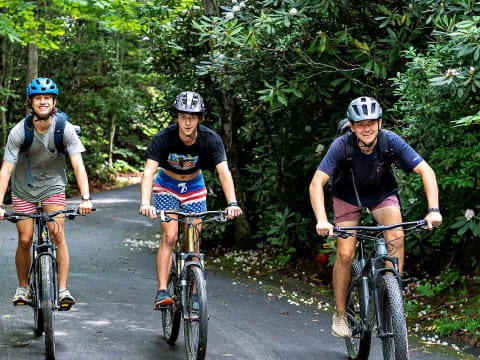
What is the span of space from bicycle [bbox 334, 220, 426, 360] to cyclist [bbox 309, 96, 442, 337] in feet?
0.35

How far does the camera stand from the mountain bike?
5777mm

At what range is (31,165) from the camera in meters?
6.80

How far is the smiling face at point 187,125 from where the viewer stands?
256 inches

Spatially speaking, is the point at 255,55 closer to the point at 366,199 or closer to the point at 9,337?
the point at 366,199

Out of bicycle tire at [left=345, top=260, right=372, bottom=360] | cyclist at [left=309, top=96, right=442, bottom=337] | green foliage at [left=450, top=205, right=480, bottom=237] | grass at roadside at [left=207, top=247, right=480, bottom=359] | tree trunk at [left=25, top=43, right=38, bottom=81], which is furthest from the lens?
tree trunk at [left=25, top=43, right=38, bottom=81]

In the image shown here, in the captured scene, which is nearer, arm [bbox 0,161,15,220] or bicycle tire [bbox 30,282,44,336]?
arm [bbox 0,161,15,220]

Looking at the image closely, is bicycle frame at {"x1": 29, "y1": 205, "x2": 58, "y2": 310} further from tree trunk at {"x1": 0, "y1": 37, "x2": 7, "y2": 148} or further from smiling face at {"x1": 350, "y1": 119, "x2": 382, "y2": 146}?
tree trunk at {"x1": 0, "y1": 37, "x2": 7, "y2": 148}

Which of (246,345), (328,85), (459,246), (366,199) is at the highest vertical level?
(328,85)

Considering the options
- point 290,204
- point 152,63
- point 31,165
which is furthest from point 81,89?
point 31,165

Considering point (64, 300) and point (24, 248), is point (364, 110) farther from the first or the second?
point (24, 248)

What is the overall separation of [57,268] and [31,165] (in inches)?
39.9

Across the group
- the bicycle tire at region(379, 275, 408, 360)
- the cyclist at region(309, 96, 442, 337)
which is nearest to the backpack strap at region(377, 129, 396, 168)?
the cyclist at region(309, 96, 442, 337)

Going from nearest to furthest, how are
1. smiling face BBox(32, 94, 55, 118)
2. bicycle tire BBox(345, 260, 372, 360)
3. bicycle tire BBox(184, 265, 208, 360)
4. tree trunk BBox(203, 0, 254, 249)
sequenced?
bicycle tire BBox(184, 265, 208, 360) < bicycle tire BBox(345, 260, 372, 360) < smiling face BBox(32, 94, 55, 118) < tree trunk BBox(203, 0, 254, 249)

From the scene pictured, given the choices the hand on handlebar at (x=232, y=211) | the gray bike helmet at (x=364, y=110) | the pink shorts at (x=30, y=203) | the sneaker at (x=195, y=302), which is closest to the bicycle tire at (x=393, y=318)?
the gray bike helmet at (x=364, y=110)
